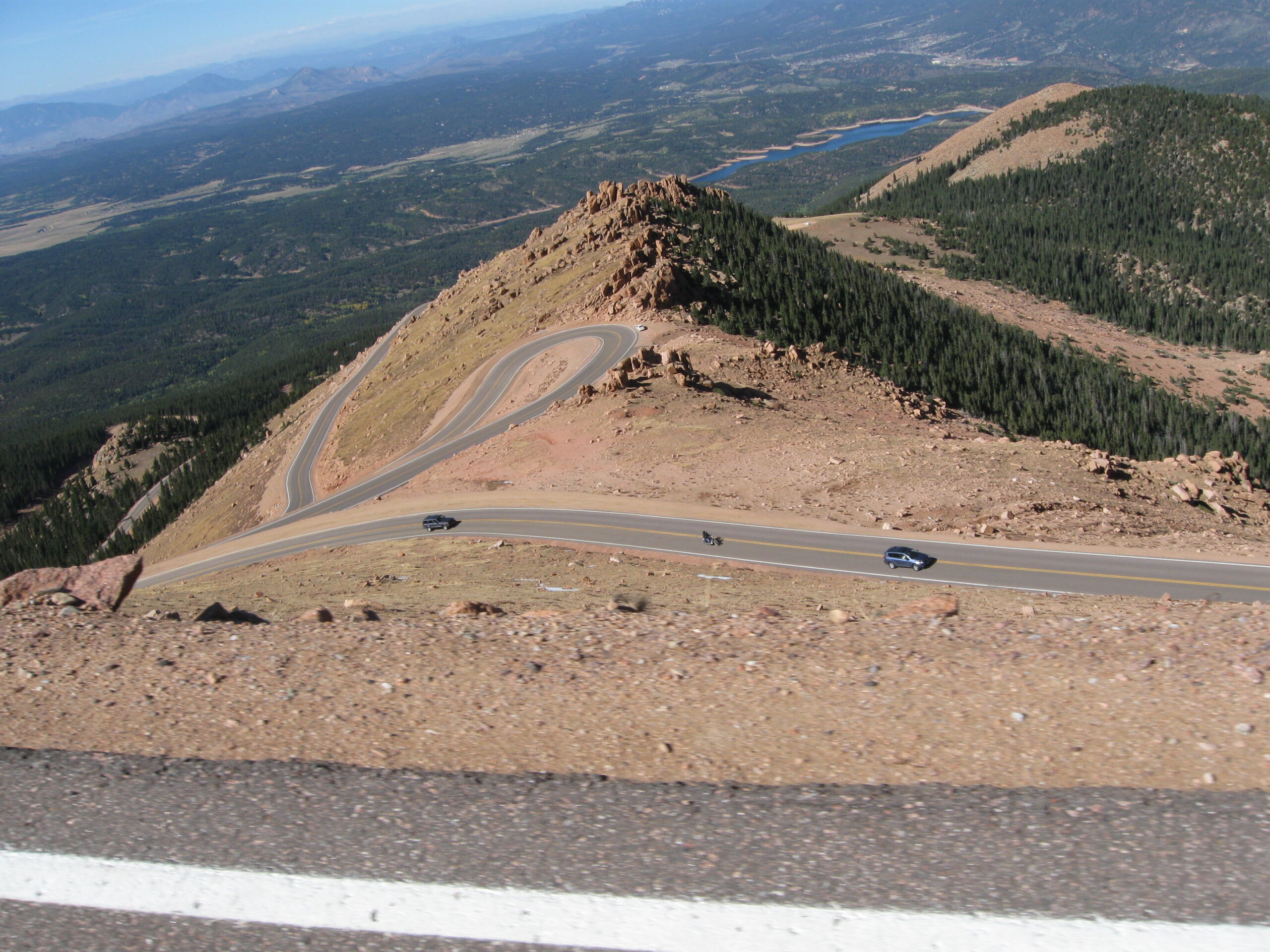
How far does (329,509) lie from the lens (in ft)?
201

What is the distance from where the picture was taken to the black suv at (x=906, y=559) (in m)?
35.2

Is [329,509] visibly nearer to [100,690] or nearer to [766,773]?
[100,690]

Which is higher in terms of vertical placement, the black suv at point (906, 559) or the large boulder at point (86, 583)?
the large boulder at point (86, 583)

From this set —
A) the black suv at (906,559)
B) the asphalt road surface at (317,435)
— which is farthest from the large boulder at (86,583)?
the asphalt road surface at (317,435)

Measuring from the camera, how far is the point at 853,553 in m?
37.8

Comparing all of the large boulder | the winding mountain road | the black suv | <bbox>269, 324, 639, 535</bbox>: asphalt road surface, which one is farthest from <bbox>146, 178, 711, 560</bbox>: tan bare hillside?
the large boulder

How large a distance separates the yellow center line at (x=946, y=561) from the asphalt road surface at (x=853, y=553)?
0.05 metres

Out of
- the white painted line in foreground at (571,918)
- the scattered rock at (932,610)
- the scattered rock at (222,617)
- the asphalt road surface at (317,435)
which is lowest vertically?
the asphalt road surface at (317,435)

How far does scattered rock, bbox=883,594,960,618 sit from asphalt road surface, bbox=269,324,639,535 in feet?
164

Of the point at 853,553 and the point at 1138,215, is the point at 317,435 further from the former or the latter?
the point at 1138,215

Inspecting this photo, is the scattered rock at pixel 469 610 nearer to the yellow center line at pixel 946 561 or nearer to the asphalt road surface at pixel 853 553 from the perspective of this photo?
the asphalt road surface at pixel 853 553

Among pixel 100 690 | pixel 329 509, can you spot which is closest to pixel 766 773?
pixel 100 690

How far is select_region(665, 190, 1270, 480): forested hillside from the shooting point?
70938mm

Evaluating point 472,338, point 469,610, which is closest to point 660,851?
point 469,610
